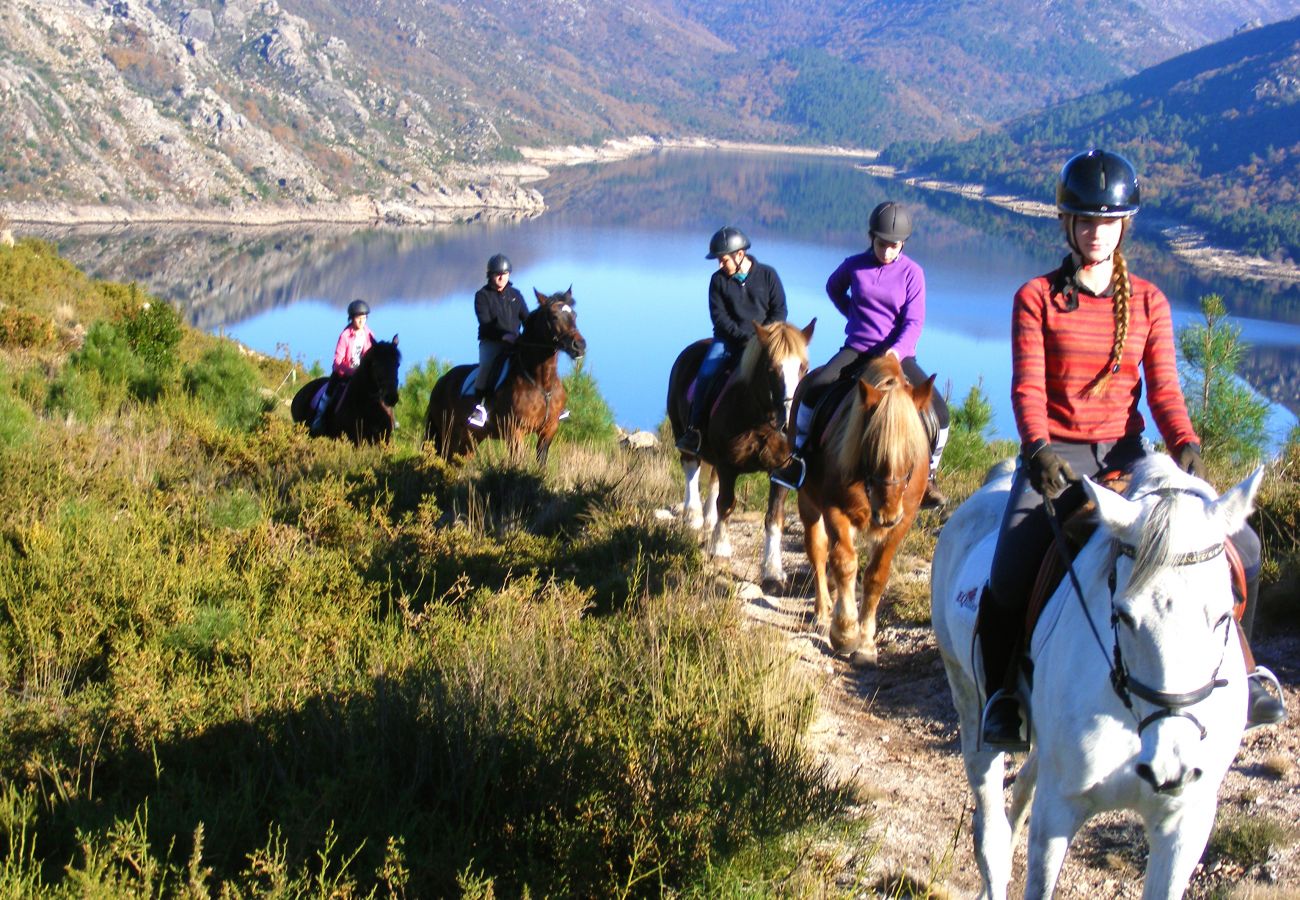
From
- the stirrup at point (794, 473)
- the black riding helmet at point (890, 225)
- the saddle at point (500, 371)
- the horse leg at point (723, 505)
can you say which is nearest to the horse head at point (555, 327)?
the saddle at point (500, 371)

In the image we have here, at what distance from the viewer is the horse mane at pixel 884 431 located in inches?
251

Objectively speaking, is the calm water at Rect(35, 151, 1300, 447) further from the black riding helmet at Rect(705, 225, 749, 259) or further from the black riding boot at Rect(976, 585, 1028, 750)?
the black riding boot at Rect(976, 585, 1028, 750)

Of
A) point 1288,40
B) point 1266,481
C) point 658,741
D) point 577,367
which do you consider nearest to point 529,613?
point 658,741

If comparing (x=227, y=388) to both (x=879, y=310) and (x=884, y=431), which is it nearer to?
(x=879, y=310)

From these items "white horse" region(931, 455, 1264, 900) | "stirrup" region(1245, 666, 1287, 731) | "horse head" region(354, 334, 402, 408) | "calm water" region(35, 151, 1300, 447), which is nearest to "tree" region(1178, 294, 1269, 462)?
"calm water" region(35, 151, 1300, 447)

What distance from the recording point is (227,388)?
1327 centimetres

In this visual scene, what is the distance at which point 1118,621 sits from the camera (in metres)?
2.76

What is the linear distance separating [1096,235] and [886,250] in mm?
3620

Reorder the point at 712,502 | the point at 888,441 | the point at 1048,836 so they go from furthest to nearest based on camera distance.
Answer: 1. the point at 712,502
2. the point at 888,441
3. the point at 1048,836

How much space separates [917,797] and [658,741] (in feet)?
4.88

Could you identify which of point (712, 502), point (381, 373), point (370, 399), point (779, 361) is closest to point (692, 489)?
point (712, 502)

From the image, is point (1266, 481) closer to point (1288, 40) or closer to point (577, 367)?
point (577, 367)

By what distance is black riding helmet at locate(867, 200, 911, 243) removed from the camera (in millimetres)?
7094

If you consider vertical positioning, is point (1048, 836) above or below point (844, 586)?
above
